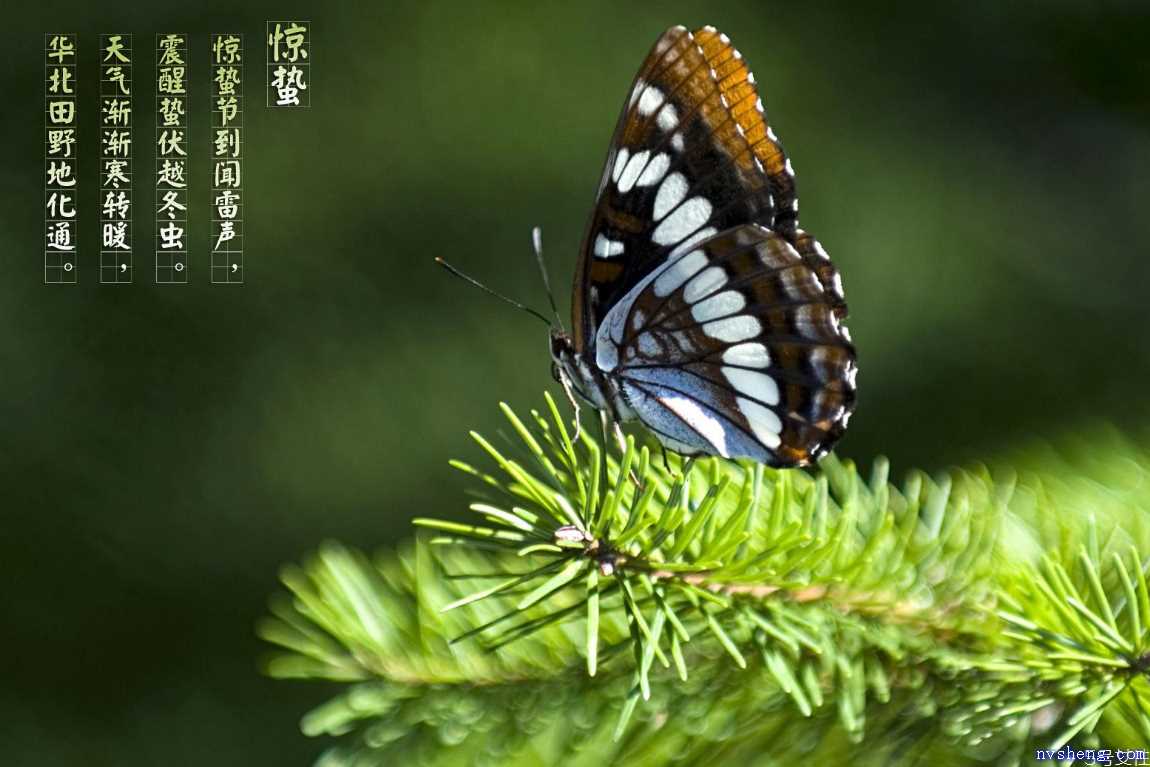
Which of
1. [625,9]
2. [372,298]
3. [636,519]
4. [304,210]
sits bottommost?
[636,519]

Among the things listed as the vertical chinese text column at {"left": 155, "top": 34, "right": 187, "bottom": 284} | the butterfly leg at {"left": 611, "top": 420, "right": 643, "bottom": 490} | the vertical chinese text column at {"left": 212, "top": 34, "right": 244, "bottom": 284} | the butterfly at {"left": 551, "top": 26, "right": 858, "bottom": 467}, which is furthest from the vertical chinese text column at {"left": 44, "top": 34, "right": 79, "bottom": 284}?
the butterfly leg at {"left": 611, "top": 420, "right": 643, "bottom": 490}

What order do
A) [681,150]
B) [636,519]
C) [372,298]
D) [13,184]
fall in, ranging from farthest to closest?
[13,184] → [372,298] → [681,150] → [636,519]

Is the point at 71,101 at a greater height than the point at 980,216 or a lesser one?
greater

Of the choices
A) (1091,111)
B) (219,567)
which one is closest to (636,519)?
(219,567)

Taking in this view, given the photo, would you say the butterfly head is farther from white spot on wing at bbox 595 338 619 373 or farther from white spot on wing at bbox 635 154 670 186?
white spot on wing at bbox 635 154 670 186

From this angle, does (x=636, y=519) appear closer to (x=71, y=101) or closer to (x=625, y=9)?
(x=625, y=9)

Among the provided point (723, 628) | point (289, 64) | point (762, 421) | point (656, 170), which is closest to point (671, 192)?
point (656, 170)
